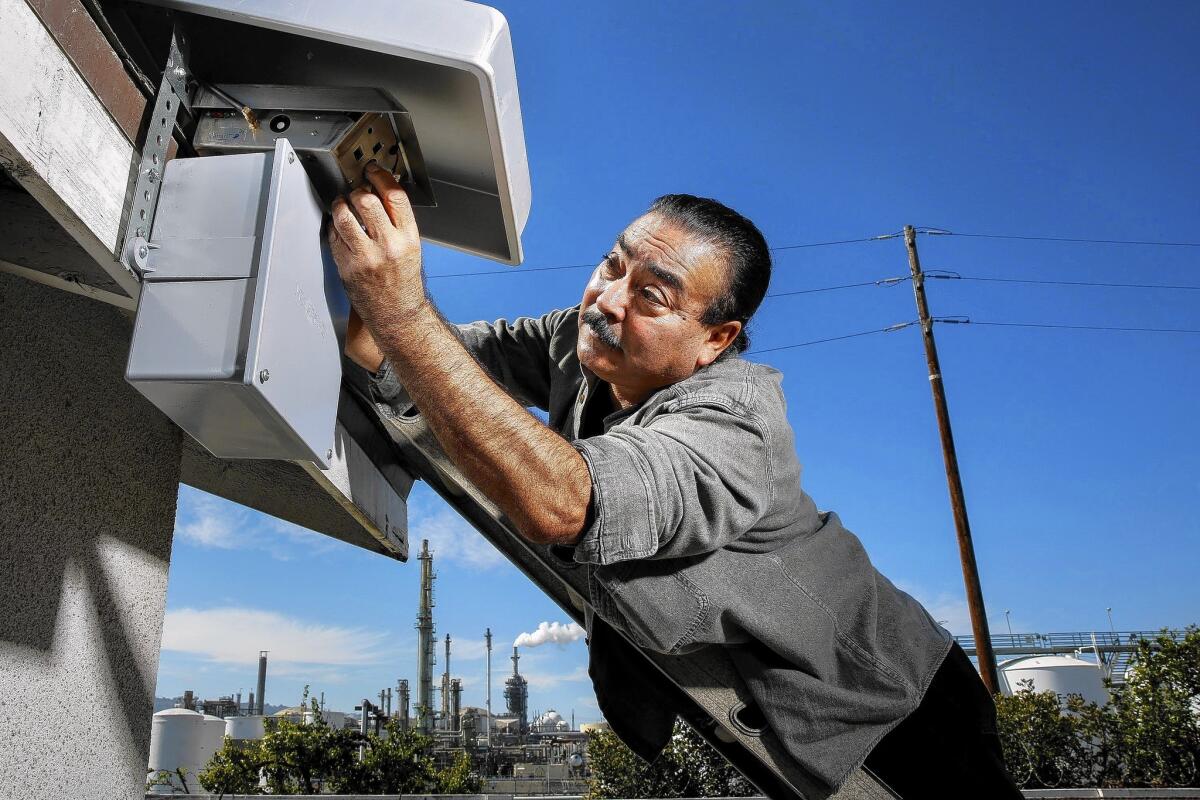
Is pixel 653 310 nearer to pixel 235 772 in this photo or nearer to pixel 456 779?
pixel 456 779

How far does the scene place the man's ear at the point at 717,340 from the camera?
1.83m

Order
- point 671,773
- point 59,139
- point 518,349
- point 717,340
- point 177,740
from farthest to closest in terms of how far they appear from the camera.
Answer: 1. point 177,740
2. point 671,773
3. point 518,349
4. point 717,340
5. point 59,139

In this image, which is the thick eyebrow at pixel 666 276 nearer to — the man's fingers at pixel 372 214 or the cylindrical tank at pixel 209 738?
the man's fingers at pixel 372 214

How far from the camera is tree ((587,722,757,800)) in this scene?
7668 mm

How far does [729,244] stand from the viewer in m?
1.84

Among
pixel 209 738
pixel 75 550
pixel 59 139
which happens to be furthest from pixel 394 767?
pixel 209 738

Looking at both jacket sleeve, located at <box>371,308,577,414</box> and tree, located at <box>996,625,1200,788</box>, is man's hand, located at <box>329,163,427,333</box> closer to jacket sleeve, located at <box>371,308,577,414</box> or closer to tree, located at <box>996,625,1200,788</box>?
jacket sleeve, located at <box>371,308,577,414</box>

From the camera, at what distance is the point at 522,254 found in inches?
64.4

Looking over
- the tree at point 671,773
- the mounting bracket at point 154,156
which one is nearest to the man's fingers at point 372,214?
the mounting bracket at point 154,156

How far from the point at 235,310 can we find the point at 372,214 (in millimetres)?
319

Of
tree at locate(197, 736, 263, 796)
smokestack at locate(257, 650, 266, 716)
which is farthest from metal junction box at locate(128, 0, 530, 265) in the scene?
smokestack at locate(257, 650, 266, 716)

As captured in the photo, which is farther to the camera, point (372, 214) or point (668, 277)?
point (668, 277)

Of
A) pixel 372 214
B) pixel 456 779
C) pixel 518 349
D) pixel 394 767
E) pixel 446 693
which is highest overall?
pixel 446 693

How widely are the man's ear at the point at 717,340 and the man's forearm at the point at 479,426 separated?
63 cm
